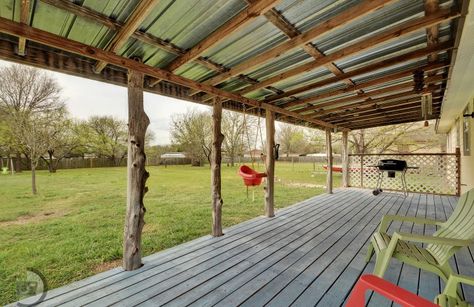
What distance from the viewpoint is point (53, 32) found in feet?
5.77

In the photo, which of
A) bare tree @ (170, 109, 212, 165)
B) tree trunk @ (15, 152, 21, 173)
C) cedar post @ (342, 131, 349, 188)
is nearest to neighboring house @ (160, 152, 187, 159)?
bare tree @ (170, 109, 212, 165)

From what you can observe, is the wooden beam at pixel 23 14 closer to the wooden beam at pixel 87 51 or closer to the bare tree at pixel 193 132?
the wooden beam at pixel 87 51

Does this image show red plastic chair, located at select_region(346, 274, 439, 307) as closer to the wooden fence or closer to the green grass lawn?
the green grass lawn

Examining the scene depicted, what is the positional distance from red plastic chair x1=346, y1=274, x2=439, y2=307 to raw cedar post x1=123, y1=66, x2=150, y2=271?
196 cm

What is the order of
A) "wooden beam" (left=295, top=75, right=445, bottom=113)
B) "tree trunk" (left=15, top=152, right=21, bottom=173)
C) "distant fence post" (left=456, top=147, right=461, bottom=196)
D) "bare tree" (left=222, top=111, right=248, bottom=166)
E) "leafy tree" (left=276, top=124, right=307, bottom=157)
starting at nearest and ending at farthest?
"wooden beam" (left=295, top=75, right=445, bottom=113) → "distant fence post" (left=456, top=147, right=461, bottom=196) → "tree trunk" (left=15, top=152, right=21, bottom=173) → "bare tree" (left=222, top=111, right=248, bottom=166) → "leafy tree" (left=276, top=124, right=307, bottom=157)

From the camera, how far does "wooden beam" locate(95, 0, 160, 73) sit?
142 centimetres

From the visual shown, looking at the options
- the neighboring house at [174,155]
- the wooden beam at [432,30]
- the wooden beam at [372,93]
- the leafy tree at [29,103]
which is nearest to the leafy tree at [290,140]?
the neighboring house at [174,155]

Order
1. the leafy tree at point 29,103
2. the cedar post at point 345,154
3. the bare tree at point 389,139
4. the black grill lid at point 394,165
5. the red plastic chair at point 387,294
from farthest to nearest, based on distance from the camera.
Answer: the bare tree at point 389,139 < the cedar post at point 345,154 < the leafy tree at point 29,103 < the black grill lid at point 394,165 < the red plastic chair at point 387,294

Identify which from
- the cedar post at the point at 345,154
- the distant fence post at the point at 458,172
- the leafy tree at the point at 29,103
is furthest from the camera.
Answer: the cedar post at the point at 345,154

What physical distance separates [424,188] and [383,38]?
6.74 meters

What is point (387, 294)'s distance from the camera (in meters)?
0.97

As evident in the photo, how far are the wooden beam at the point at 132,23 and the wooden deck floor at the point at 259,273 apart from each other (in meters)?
2.03

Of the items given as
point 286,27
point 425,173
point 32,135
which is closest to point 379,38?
point 286,27

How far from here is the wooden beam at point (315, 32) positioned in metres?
1.52
